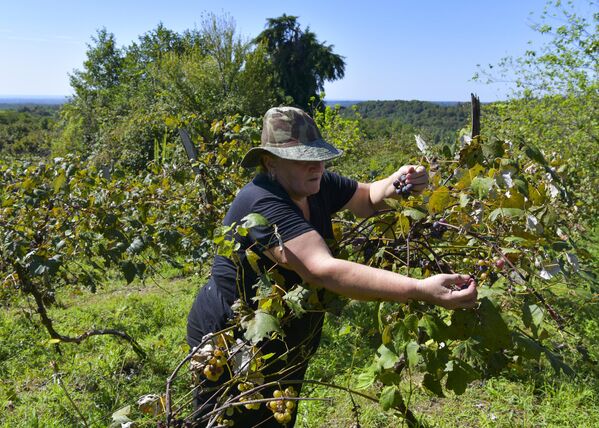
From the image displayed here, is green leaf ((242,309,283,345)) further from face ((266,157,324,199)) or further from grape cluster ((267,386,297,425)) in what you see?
face ((266,157,324,199))

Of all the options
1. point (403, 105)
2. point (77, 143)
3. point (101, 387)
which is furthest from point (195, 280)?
point (403, 105)

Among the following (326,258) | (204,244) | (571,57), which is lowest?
(204,244)

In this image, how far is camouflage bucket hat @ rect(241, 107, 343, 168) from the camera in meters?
1.55

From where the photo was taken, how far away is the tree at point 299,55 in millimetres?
30500

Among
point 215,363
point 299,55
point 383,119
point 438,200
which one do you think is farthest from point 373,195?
point 383,119

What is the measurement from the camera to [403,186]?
1710mm

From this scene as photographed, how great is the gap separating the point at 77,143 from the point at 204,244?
70.0 ft

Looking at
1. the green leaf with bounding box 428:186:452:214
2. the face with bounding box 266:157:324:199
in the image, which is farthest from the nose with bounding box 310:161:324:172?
the green leaf with bounding box 428:186:452:214

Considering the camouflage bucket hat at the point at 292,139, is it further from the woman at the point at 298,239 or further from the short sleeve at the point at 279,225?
the short sleeve at the point at 279,225

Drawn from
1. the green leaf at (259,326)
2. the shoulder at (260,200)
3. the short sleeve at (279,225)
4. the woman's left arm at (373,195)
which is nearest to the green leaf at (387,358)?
the green leaf at (259,326)

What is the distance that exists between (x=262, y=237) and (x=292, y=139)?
0.37 metres

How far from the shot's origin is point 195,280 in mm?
5781

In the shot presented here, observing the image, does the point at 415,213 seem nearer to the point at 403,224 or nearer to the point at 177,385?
the point at 403,224

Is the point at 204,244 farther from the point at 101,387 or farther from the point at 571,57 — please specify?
the point at 571,57
